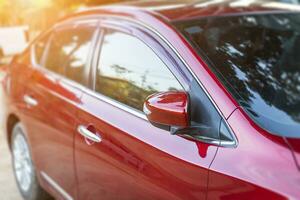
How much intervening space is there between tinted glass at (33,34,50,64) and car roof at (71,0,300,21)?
0.73 meters

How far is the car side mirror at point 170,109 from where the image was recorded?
6.96 ft

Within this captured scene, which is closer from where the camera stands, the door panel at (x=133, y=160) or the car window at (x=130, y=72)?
the door panel at (x=133, y=160)

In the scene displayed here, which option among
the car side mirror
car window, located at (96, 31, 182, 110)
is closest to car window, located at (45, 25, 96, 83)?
car window, located at (96, 31, 182, 110)

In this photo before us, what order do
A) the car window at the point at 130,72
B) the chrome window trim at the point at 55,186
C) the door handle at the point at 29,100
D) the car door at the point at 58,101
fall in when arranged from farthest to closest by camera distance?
the door handle at the point at 29,100
the chrome window trim at the point at 55,186
the car door at the point at 58,101
the car window at the point at 130,72

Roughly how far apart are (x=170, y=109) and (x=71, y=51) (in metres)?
1.49

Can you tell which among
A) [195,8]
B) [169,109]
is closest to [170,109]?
[169,109]

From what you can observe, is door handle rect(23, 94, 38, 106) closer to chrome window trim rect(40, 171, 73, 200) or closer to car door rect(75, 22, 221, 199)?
chrome window trim rect(40, 171, 73, 200)

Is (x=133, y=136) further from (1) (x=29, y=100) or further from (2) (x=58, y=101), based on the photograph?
(1) (x=29, y=100)

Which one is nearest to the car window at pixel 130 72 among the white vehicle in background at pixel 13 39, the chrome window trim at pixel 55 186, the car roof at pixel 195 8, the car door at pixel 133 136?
the car door at pixel 133 136

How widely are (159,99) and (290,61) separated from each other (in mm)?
1068

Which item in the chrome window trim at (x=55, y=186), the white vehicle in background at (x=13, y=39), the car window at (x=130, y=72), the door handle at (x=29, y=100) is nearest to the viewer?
the car window at (x=130, y=72)

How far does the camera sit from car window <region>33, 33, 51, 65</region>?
3924mm

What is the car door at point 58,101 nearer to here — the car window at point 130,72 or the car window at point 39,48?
the car window at point 39,48

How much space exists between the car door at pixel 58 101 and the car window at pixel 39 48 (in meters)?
0.07
